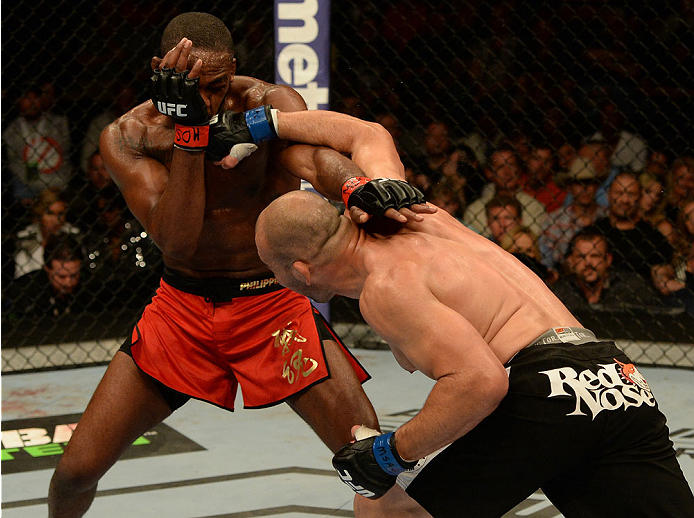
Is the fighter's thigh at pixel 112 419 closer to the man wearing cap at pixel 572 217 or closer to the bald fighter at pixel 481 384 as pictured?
the bald fighter at pixel 481 384

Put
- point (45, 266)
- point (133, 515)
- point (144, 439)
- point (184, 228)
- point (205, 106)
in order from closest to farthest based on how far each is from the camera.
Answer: point (205, 106)
point (184, 228)
point (133, 515)
point (144, 439)
point (45, 266)

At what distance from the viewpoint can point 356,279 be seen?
165 cm

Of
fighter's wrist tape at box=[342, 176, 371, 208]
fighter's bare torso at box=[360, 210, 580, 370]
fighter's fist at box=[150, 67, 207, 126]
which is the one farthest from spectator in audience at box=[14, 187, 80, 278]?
fighter's bare torso at box=[360, 210, 580, 370]

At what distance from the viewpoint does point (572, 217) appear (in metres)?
4.62

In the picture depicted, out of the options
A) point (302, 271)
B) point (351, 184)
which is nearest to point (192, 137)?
point (351, 184)

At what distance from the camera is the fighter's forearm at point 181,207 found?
2049 mm

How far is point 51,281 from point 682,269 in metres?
3.11

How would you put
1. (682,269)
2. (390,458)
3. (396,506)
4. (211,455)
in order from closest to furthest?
(390,458) < (396,506) < (211,455) < (682,269)

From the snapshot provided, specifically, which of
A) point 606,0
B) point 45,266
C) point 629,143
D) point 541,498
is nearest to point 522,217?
point 629,143

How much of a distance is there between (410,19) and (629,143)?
1.38 m

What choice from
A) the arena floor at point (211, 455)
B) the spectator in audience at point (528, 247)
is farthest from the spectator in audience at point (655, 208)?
the arena floor at point (211, 455)

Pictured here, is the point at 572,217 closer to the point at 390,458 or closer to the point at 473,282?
the point at 473,282

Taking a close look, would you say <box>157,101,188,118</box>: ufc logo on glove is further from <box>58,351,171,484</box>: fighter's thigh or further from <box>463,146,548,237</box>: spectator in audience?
<box>463,146,548,237</box>: spectator in audience

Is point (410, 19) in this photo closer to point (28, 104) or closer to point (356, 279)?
point (28, 104)
